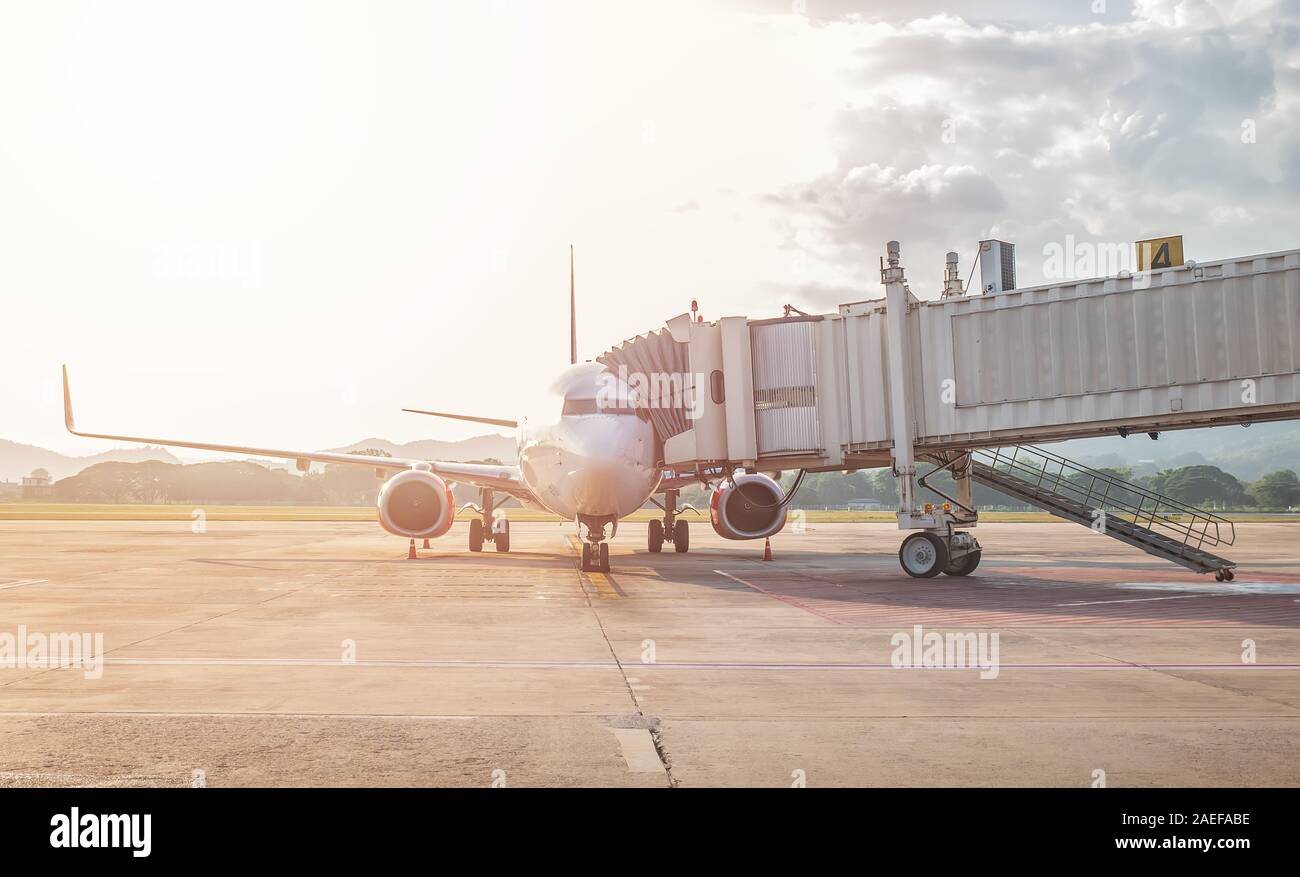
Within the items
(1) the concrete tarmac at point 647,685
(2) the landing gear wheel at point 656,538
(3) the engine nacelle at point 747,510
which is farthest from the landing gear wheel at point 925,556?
(2) the landing gear wheel at point 656,538

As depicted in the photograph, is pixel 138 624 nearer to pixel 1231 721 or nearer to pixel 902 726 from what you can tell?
pixel 902 726

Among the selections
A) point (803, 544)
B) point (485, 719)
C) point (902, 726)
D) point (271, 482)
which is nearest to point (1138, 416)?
point (902, 726)

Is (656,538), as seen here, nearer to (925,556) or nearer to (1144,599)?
(925,556)

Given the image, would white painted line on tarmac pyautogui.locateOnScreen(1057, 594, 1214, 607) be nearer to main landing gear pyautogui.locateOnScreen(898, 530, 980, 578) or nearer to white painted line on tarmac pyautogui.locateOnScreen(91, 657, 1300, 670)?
main landing gear pyautogui.locateOnScreen(898, 530, 980, 578)

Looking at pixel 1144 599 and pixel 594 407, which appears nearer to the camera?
pixel 1144 599

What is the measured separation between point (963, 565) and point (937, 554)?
0.87 m

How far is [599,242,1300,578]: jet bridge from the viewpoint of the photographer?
673 inches

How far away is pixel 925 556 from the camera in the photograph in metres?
20.7

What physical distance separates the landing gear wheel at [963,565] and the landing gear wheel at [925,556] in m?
0.27

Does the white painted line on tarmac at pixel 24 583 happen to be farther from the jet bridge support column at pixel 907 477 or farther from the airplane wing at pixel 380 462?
the jet bridge support column at pixel 907 477

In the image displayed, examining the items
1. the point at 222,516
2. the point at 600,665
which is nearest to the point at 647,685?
the point at 600,665

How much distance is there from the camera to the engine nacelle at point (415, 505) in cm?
2583
